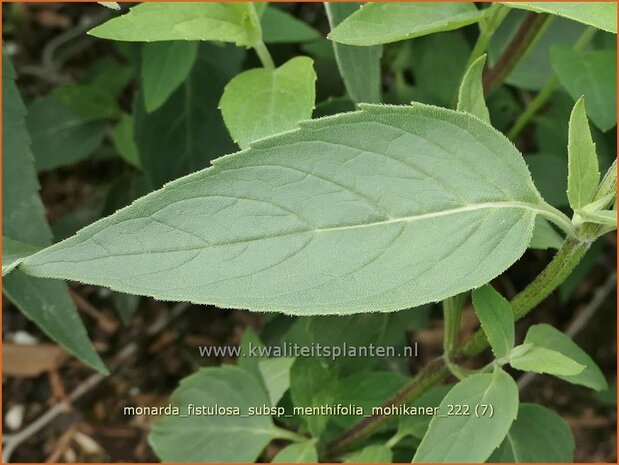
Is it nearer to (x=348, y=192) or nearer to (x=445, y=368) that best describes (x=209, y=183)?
(x=348, y=192)

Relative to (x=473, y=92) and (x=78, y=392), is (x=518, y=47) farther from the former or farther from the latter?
(x=78, y=392)

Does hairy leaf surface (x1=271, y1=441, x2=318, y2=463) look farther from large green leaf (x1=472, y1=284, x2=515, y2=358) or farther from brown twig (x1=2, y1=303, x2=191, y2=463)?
brown twig (x1=2, y1=303, x2=191, y2=463)

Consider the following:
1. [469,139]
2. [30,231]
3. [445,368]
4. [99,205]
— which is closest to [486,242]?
[469,139]

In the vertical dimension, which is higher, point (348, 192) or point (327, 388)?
point (348, 192)

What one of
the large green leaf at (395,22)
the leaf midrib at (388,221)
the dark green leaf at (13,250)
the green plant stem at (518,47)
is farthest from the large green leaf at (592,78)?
the dark green leaf at (13,250)

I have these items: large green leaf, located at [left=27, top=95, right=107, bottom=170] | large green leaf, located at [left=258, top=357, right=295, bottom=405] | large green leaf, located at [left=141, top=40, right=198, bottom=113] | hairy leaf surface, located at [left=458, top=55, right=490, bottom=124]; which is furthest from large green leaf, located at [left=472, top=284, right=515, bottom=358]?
large green leaf, located at [left=27, top=95, right=107, bottom=170]

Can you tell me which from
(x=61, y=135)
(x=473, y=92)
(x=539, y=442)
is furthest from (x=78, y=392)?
(x=473, y=92)

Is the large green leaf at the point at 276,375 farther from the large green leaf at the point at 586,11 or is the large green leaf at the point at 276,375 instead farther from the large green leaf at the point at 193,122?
the large green leaf at the point at 586,11
